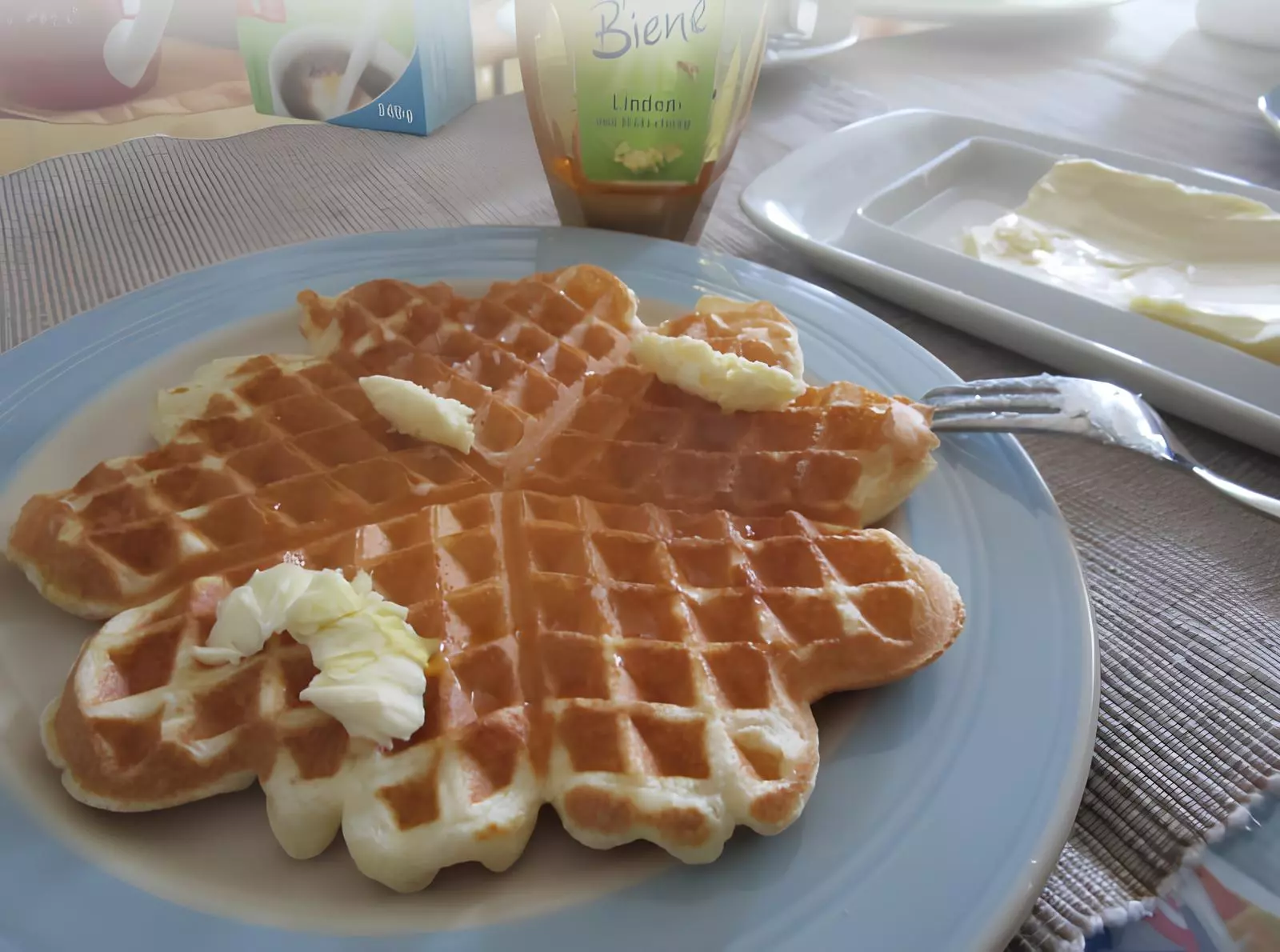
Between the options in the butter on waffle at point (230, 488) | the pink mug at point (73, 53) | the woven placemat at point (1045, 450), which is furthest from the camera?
the pink mug at point (73, 53)

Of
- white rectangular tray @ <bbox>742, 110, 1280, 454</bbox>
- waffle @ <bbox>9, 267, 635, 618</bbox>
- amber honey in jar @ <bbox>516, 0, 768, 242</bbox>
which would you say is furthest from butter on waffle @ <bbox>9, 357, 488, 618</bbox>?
white rectangular tray @ <bbox>742, 110, 1280, 454</bbox>

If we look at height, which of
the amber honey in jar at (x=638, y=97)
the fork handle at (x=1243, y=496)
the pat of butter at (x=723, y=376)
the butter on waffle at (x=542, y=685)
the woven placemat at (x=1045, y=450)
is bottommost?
the woven placemat at (x=1045, y=450)

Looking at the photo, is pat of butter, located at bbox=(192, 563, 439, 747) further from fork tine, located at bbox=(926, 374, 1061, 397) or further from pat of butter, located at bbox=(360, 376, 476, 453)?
fork tine, located at bbox=(926, 374, 1061, 397)

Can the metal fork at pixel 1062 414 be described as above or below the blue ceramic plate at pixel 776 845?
above

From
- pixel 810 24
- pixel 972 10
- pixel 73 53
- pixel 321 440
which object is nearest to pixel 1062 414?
pixel 321 440

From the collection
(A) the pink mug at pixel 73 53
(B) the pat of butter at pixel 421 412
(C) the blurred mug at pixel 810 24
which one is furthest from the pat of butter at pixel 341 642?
(C) the blurred mug at pixel 810 24

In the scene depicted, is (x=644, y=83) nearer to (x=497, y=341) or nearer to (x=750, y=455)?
(x=497, y=341)

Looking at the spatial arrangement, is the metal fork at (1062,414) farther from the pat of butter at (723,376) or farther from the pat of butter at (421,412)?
the pat of butter at (421,412)

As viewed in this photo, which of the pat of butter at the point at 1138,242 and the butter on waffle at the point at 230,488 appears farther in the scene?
the pat of butter at the point at 1138,242
